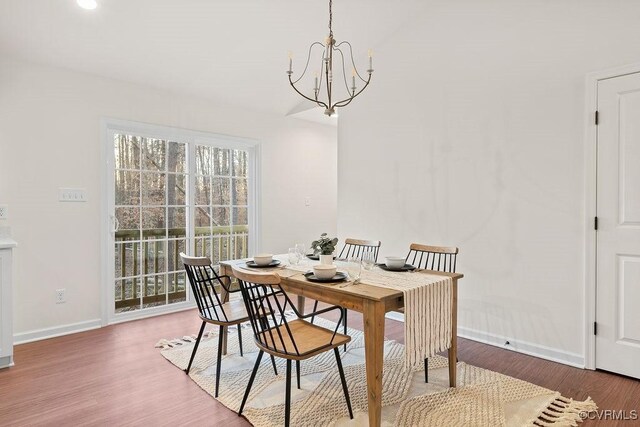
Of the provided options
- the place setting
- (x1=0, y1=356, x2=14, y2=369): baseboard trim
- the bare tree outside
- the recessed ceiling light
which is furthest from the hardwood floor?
the recessed ceiling light

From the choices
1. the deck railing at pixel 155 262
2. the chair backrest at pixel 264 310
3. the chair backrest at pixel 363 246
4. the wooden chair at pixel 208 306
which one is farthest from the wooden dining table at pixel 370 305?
the deck railing at pixel 155 262

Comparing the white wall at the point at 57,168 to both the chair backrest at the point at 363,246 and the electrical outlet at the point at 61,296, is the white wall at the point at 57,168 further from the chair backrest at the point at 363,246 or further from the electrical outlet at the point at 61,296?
the chair backrest at the point at 363,246

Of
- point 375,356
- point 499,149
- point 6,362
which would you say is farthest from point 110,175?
point 499,149

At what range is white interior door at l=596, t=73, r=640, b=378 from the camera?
8.17ft

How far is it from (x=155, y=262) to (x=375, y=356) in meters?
3.01

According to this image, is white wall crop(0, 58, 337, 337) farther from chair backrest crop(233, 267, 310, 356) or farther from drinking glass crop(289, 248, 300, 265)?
chair backrest crop(233, 267, 310, 356)

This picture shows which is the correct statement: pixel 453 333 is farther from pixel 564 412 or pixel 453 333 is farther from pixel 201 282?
pixel 201 282

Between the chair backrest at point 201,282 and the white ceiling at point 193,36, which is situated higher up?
the white ceiling at point 193,36

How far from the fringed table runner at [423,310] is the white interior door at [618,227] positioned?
4.15ft

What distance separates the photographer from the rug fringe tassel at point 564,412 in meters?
2.01

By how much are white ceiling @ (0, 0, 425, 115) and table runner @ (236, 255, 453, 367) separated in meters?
2.39

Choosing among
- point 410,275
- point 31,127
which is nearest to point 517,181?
point 410,275

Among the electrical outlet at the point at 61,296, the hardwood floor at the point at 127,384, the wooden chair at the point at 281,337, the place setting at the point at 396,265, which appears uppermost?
the place setting at the point at 396,265

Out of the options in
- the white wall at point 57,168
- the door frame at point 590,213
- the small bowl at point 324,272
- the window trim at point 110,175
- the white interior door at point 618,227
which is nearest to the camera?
the small bowl at point 324,272
